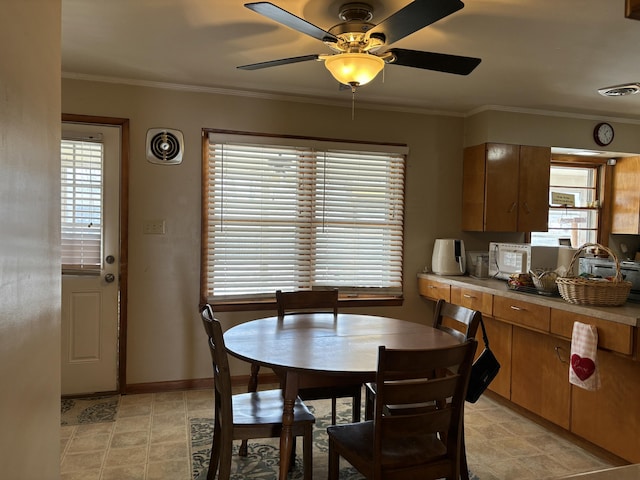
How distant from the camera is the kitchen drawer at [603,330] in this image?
2432 millimetres

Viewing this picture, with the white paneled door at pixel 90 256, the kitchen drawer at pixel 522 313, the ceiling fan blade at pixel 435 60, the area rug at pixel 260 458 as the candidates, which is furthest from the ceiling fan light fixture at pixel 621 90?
the white paneled door at pixel 90 256

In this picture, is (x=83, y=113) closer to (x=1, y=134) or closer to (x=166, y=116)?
(x=166, y=116)

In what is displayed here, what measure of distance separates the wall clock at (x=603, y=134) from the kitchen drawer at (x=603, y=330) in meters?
2.26

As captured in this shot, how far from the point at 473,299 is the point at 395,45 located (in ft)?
6.40

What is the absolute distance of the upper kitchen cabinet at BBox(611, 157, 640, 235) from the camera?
15.3ft

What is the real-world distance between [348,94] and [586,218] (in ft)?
9.39

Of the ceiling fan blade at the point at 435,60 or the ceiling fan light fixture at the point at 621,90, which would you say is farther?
the ceiling fan light fixture at the point at 621,90

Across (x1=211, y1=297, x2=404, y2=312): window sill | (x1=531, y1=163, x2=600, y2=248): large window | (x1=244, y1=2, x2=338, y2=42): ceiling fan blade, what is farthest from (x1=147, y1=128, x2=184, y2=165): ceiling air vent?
(x1=531, y1=163, x2=600, y2=248): large window

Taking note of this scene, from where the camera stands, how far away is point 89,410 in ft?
10.8

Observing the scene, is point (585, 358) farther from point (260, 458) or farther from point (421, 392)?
point (260, 458)

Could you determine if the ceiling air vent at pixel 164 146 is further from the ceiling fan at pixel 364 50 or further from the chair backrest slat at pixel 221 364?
the chair backrest slat at pixel 221 364

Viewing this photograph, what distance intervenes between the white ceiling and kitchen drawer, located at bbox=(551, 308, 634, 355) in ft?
5.00

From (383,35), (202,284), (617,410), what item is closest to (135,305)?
(202,284)

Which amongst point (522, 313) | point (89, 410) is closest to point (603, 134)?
point (522, 313)
